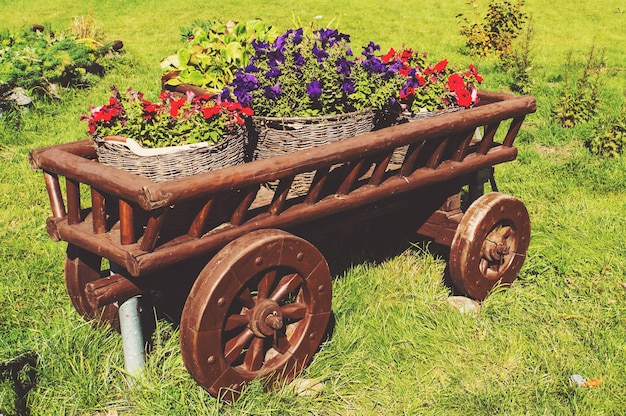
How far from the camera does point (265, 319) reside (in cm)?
278

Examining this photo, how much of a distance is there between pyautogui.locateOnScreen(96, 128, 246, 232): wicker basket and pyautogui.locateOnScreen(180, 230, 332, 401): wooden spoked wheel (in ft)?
0.80

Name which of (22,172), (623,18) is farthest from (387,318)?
(623,18)

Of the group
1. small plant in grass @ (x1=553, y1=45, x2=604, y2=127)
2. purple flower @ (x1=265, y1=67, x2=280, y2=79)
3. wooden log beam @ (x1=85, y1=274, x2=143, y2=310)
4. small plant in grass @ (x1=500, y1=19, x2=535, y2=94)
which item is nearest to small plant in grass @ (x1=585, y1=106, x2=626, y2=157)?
small plant in grass @ (x1=553, y1=45, x2=604, y2=127)

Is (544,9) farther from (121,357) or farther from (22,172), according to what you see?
(121,357)

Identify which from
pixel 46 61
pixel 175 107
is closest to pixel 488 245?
pixel 175 107

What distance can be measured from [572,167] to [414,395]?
325 centimetres

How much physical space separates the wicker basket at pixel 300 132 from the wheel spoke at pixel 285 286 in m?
0.48

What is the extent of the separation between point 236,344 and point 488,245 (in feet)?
5.00

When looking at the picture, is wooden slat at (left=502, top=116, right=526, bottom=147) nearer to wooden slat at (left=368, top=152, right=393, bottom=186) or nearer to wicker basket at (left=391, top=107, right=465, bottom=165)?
wicker basket at (left=391, top=107, right=465, bottom=165)

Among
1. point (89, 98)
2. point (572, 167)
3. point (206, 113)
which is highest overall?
point (206, 113)

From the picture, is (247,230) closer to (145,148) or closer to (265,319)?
(265,319)

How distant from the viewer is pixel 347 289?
3771 mm

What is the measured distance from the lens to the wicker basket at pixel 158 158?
264cm

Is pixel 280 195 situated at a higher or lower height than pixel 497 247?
higher
